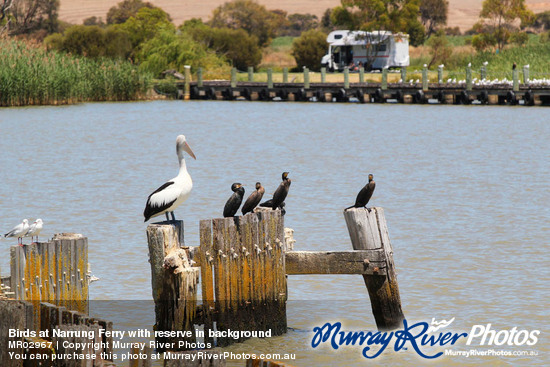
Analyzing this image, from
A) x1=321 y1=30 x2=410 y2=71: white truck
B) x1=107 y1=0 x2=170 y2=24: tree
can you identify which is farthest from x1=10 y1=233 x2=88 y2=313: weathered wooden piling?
x1=107 y1=0 x2=170 y2=24: tree

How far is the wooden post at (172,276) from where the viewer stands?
873 centimetres

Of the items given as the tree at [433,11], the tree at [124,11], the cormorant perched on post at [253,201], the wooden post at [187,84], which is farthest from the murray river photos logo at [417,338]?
the tree at [433,11]

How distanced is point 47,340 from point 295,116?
4017 cm

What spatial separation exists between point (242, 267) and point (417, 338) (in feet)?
7.34

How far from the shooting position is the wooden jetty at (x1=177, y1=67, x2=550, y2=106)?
47219 mm

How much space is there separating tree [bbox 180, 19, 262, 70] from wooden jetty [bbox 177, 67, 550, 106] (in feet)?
50.8

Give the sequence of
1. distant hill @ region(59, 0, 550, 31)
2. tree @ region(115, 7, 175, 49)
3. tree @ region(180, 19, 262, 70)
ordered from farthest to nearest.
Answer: distant hill @ region(59, 0, 550, 31), tree @ region(180, 19, 262, 70), tree @ region(115, 7, 175, 49)

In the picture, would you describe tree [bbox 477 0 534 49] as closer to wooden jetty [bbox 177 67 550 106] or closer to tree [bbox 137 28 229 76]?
wooden jetty [bbox 177 67 550 106]

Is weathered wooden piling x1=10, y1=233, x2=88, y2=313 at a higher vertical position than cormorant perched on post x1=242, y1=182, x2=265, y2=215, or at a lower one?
lower

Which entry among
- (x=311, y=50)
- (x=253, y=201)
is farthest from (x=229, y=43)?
(x=253, y=201)

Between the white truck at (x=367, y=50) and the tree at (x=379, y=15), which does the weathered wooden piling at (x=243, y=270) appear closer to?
the white truck at (x=367, y=50)

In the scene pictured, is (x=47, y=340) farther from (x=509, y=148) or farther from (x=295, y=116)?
(x=295, y=116)

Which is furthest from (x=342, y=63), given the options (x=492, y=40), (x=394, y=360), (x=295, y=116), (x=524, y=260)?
(x=394, y=360)

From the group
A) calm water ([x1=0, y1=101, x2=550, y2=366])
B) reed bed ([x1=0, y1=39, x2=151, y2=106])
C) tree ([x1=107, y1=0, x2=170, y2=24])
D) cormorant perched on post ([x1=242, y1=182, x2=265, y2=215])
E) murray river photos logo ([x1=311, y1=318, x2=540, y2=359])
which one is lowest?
calm water ([x1=0, y1=101, x2=550, y2=366])
